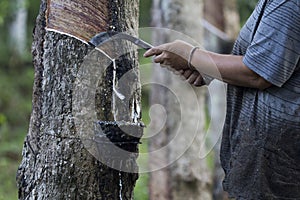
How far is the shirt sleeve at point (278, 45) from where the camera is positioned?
2730mm

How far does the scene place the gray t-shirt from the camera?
2.74 meters

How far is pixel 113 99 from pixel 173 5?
3439 millimetres

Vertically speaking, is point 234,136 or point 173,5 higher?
point 173,5

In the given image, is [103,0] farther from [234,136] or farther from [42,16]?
[234,136]

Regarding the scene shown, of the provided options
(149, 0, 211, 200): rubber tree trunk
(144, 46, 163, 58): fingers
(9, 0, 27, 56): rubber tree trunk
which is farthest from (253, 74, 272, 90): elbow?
(9, 0, 27, 56): rubber tree trunk

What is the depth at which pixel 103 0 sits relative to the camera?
2986mm

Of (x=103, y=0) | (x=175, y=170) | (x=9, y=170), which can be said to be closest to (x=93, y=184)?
(x=103, y=0)

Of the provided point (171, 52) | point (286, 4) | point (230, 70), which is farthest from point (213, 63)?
point (286, 4)

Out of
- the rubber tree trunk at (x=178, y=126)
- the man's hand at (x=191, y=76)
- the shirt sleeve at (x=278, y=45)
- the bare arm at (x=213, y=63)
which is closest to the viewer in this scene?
the shirt sleeve at (x=278, y=45)

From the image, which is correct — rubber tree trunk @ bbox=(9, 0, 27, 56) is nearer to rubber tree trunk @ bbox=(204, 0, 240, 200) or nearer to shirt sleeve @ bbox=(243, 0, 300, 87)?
rubber tree trunk @ bbox=(204, 0, 240, 200)

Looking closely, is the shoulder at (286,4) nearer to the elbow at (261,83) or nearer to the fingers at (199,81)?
the elbow at (261,83)

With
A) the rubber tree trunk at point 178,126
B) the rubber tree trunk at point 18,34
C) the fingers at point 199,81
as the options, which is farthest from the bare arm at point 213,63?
the rubber tree trunk at point 18,34

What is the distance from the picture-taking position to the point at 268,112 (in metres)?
2.93

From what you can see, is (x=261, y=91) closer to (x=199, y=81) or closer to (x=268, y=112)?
(x=268, y=112)
